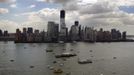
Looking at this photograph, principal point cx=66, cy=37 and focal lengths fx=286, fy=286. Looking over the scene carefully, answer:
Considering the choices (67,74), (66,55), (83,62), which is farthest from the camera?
(66,55)

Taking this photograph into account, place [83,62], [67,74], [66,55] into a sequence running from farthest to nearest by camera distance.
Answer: [66,55] → [83,62] → [67,74]

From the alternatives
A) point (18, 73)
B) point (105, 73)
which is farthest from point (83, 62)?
point (18, 73)

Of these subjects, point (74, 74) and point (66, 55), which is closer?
point (74, 74)

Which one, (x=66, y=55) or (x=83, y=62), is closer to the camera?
(x=83, y=62)

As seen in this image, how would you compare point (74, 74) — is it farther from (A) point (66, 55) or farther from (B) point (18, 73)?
(A) point (66, 55)

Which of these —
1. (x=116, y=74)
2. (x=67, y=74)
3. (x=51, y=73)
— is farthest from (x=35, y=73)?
(x=116, y=74)

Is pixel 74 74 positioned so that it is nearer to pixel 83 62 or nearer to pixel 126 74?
pixel 126 74

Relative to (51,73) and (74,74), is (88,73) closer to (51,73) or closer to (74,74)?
(74,74)
